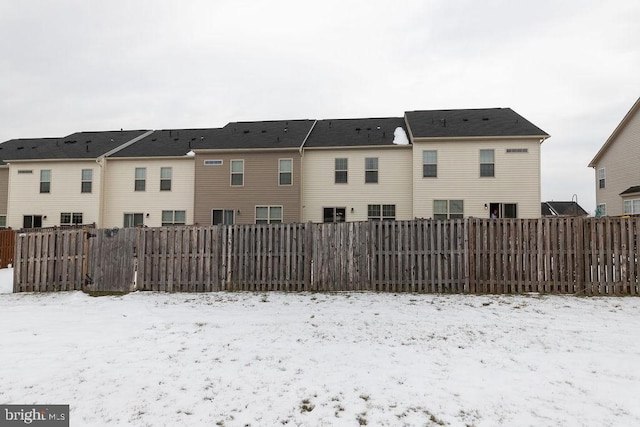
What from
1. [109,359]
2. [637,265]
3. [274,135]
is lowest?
A: [109,359]

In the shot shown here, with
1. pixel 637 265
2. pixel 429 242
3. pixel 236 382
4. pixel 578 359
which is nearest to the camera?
pixel 236 382

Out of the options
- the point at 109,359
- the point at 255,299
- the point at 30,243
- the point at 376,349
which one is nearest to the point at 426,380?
the point at 376,349

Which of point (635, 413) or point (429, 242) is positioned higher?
point (429, 242)

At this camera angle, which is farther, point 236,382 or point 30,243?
point 30,243

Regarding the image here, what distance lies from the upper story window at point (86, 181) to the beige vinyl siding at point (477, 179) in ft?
67.2

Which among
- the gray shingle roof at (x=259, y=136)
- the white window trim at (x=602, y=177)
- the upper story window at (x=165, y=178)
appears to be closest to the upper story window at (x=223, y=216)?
the gray shingle roof at (x=259, y=136)

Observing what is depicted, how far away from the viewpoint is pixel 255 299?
8.34 m

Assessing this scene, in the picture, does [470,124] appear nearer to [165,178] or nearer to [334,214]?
[334,214]

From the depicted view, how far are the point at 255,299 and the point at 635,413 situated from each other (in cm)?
665

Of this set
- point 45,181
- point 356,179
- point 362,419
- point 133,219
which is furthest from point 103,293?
point 45,181

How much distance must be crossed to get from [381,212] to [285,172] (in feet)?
20.3

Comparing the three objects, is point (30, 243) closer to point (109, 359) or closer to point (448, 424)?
point (109, 359)

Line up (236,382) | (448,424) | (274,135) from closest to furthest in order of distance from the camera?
1. (448,424)
2. (236,382)
3. (274,135)

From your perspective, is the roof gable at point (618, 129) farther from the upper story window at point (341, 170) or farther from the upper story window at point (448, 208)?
the upper story window at point (341, 170)
